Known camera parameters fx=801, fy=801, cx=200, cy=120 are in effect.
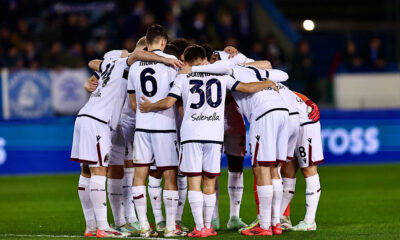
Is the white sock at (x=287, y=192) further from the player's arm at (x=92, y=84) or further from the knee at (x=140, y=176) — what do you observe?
the player's arm at (x=92, y=84)

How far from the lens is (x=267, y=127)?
9836 millimetres

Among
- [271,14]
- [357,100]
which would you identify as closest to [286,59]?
[271,14]

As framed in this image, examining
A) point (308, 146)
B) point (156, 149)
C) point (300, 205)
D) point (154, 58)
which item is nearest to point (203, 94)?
point (154, 58)

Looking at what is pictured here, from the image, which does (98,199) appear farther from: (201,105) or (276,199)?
(276,199)

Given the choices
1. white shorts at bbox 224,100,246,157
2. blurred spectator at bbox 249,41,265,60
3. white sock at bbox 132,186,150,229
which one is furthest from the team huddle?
blurred spectator at bbox 249,41,265,60

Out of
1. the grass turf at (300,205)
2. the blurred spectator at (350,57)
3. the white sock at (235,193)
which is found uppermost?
the blurred spectator at (350,57)

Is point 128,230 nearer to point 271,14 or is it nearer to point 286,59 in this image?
point 286,59

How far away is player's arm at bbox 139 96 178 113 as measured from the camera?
9672 millimetres

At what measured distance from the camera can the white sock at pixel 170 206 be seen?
9.80m

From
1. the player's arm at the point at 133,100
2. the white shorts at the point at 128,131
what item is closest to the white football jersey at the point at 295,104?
the player's arm at the point at 133,100

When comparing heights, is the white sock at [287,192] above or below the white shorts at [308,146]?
below

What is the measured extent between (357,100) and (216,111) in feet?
33.9

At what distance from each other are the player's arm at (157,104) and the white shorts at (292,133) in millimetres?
1554

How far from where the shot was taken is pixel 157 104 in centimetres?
973
